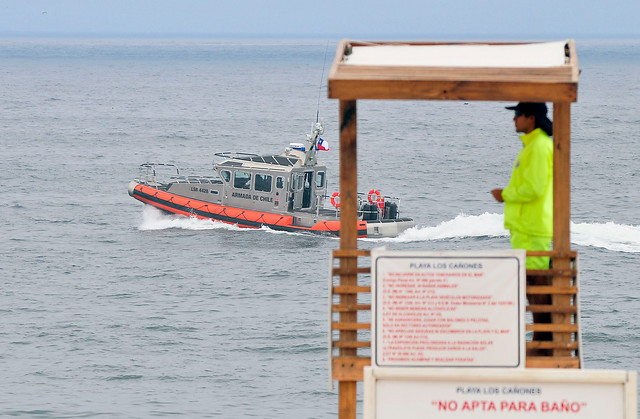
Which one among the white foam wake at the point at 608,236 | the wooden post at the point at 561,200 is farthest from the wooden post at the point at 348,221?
the white foam wake at the point at 608,236

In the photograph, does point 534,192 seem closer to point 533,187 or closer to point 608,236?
point 533,187

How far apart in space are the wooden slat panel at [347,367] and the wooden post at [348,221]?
48 millimetres

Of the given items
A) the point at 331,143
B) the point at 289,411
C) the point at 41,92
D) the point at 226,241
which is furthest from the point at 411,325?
the point at 41,92

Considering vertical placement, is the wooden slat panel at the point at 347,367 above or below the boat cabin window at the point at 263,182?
below

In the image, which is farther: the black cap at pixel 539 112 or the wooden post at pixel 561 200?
the black cap at pixel 539 112

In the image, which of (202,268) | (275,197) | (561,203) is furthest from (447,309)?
(275,197)

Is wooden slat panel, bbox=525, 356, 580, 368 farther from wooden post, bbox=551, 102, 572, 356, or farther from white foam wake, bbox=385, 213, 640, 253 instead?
white foam wake, bbox=385, 213, 640, 253

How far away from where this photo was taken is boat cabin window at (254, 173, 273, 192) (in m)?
39.8

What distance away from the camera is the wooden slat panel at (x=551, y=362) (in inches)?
330

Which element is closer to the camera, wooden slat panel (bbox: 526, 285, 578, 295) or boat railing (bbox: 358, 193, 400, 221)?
wooden slat panel (bbox: 526, 285, 578, 295)

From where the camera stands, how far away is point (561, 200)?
8.30 metres

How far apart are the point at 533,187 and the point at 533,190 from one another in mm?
23

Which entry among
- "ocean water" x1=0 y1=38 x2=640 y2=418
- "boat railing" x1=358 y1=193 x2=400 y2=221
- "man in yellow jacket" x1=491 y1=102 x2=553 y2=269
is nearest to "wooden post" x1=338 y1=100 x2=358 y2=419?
"man in yellow jacket" x1=491 y1=102 x2=553 y2=269

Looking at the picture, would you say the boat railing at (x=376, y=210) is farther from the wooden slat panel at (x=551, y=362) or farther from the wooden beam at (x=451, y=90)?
the wooden beam at (x=451, y=90)
